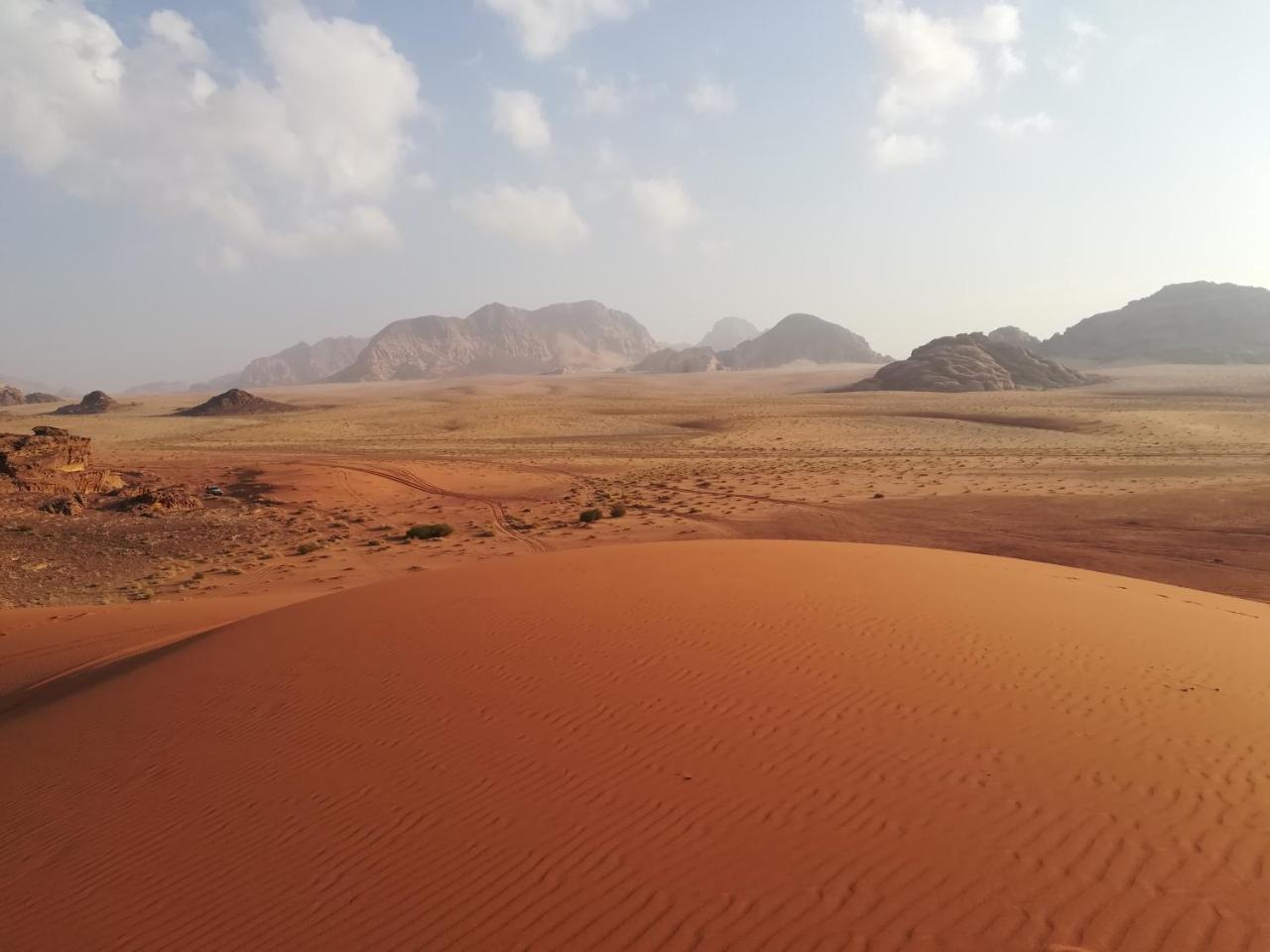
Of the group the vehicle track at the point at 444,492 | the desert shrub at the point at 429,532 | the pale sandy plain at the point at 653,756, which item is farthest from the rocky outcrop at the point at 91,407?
the pale sandy plain at the point at 653,756

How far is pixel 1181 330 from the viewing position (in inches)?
4919

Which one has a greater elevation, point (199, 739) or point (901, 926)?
point (901, 926)

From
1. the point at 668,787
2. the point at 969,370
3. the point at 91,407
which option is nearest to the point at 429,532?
the point at 668,787

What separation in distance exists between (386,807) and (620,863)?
170 cm

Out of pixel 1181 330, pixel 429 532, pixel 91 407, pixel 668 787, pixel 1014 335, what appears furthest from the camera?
pixel 1014 335

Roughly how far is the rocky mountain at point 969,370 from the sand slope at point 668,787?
8104 centimetres

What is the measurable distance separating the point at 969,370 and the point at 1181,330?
69.1m

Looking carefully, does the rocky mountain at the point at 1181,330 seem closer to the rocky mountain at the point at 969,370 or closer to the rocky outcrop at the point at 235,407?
the rocky mountain at the point at 969,370

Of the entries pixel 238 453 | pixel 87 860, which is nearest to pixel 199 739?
pixel 87 860

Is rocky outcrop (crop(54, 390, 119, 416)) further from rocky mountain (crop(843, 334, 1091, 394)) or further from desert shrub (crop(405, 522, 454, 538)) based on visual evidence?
rocky mountain (crop(843, 334, 1091, 394))

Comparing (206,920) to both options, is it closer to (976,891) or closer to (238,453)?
(976,891)

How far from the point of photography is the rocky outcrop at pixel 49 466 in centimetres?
2162

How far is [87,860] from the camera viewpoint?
4395mm

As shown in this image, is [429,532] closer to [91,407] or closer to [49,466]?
[49,466]
